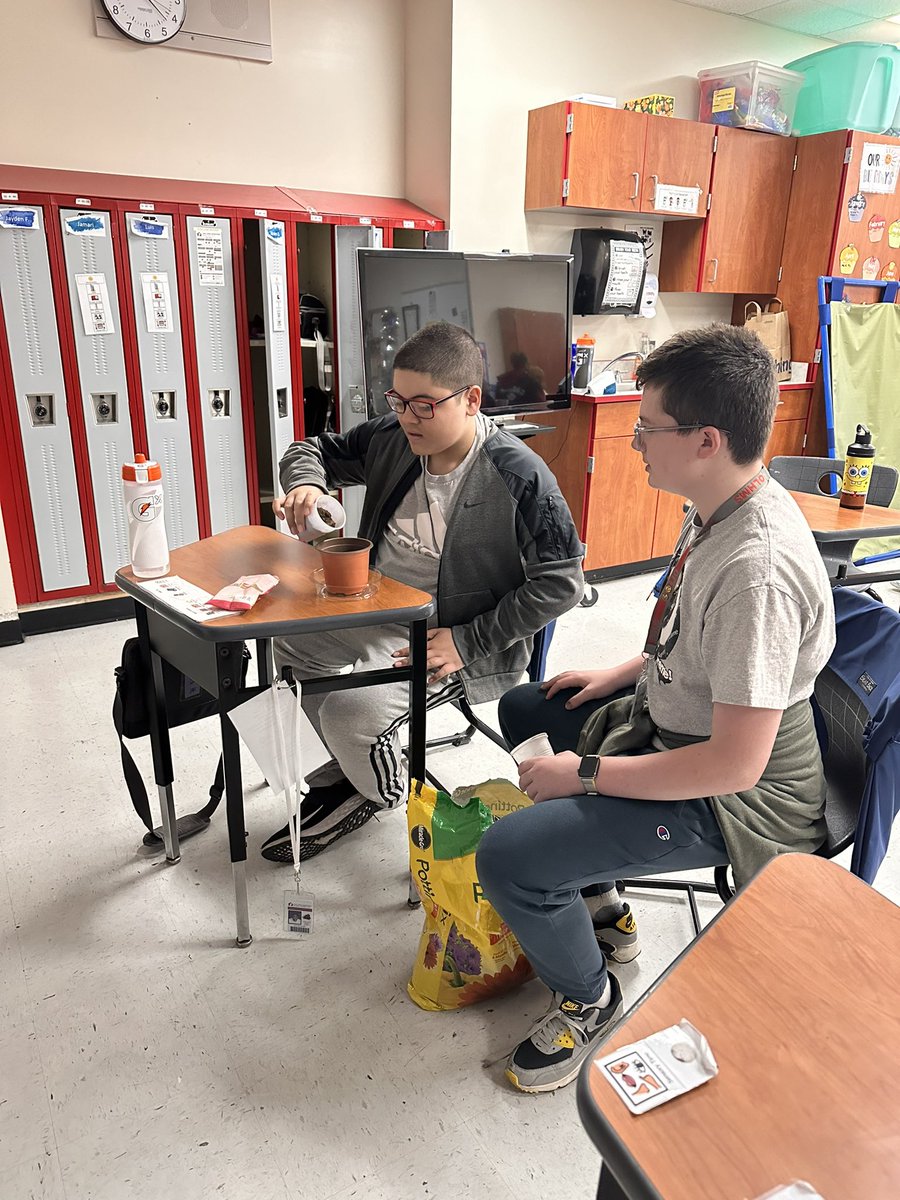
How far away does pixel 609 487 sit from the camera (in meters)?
4.28

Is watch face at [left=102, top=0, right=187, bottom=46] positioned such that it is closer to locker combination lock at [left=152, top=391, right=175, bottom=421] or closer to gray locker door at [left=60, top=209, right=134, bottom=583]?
gray locker door at [left=60, top=209, right=134, bottom=583]

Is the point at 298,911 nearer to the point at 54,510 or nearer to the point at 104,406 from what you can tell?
the point at 54,510

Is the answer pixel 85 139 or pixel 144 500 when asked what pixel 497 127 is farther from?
pixel 144 500

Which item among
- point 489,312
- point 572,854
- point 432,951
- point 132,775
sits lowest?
point 432,951

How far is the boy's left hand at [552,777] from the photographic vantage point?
4.48 feet

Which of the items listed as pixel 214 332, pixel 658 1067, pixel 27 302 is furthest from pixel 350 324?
pixel 658 1067

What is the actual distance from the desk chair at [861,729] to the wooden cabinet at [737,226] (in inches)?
147

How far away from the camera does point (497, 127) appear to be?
4.07 metres

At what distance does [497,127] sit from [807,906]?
4115mm

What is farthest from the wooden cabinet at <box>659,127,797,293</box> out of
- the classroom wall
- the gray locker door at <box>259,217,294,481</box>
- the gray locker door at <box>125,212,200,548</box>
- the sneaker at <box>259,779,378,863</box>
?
the sneaker at <box>259,779,378,863</box>

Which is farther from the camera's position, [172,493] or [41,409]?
[172,493]

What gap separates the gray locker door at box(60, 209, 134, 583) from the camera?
3.24 meters

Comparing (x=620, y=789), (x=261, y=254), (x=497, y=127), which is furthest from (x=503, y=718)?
(x=497, y=127)

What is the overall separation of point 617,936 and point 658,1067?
3.63 feet
